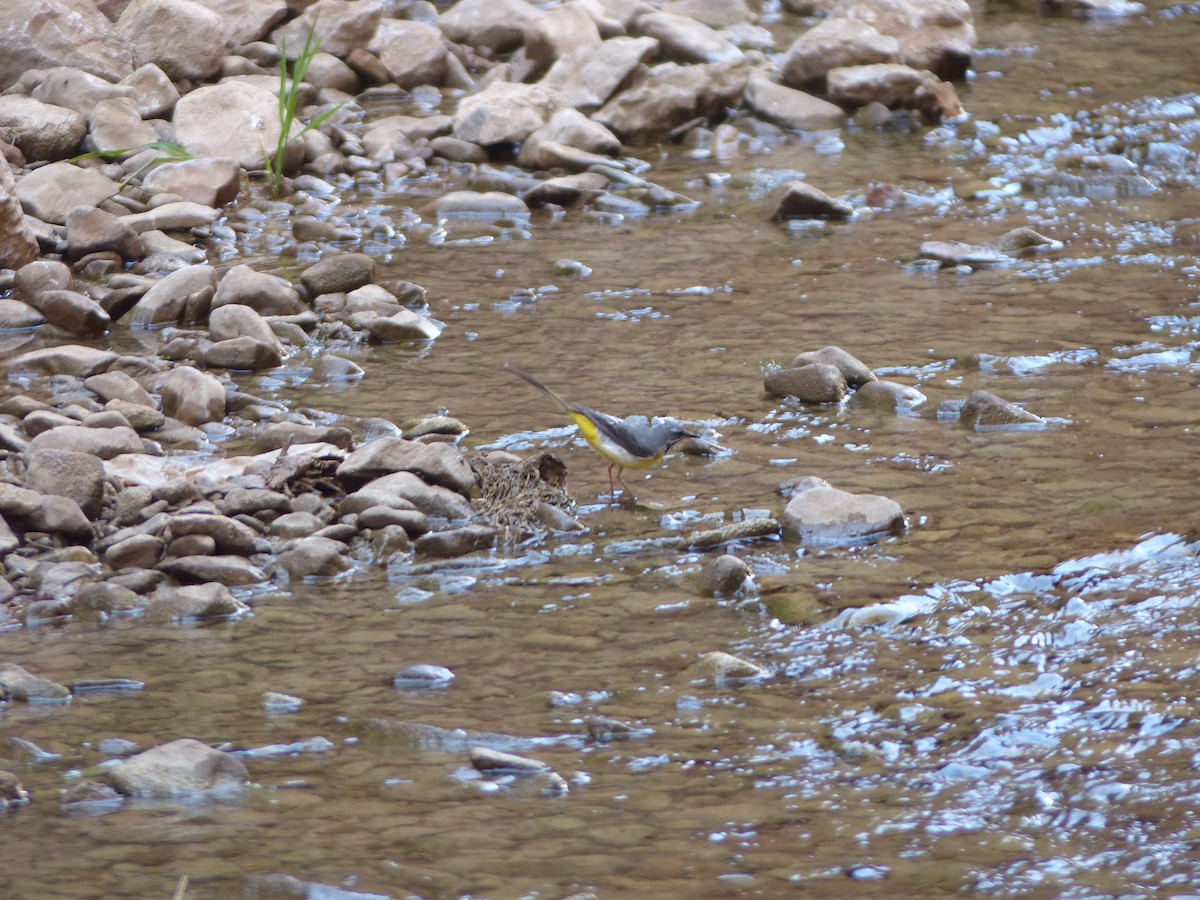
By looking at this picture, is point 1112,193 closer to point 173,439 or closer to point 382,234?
point 382,234

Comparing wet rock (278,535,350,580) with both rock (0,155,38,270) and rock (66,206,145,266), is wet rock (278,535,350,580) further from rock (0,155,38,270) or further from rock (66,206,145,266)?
rock (66,206,145,266)

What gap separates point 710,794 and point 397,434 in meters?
2.86

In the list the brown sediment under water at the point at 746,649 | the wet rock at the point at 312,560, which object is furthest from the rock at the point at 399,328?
the wet rock at the point at 312,560

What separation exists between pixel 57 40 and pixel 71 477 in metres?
6.14

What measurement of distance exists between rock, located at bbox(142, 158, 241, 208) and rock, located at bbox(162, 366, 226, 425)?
3.09 metres

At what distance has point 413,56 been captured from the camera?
39.0 ft

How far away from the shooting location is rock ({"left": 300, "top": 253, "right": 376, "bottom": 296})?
7.64m

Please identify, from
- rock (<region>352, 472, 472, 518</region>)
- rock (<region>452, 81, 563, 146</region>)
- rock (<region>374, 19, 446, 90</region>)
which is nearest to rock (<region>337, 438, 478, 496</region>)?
rock (<region>352, 472, 472, 518</region>)

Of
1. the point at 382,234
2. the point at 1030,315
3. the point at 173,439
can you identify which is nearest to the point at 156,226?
the point at 382,234

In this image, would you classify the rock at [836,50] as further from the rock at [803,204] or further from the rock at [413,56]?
the rock at [803,204]

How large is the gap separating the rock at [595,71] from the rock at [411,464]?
6.17 m

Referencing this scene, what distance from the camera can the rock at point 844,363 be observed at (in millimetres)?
6273

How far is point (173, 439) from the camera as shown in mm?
5848

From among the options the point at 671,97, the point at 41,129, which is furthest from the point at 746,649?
the point at 671,97
